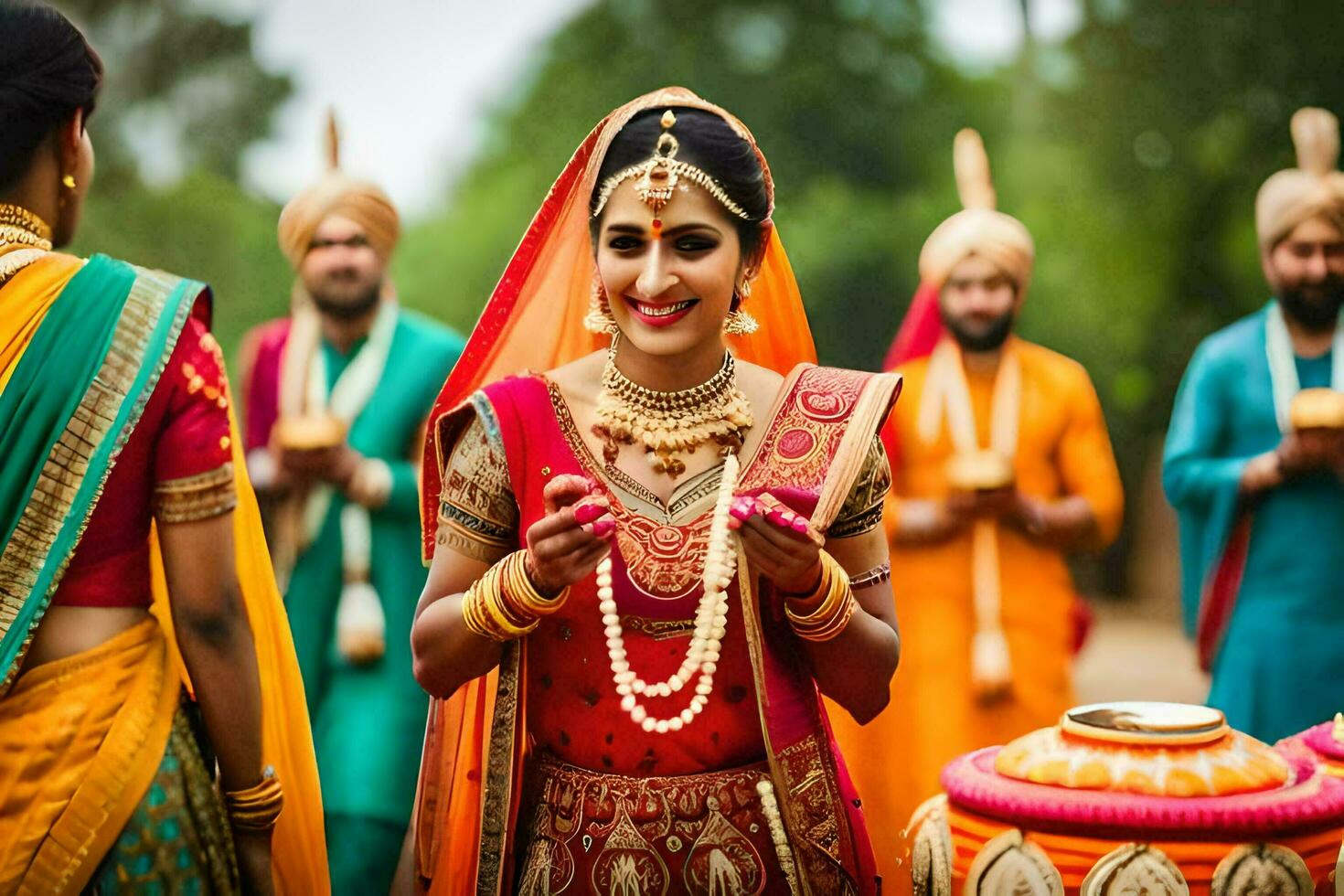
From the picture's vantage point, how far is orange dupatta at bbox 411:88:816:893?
303 centimetres

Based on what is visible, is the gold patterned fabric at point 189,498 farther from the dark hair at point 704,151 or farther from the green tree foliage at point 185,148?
the green tree foliage at point 185,148

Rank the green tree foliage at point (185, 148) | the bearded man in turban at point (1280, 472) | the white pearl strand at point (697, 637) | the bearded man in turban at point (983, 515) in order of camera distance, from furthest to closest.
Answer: the green tree foliage at point (185, 148) < the bearded man in turban at point (983, 515) < the bearded man in turban at point (1280, 472) < the white pearl strand at point (697, 637)

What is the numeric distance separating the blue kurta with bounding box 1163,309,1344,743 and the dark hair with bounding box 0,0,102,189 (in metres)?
4.10

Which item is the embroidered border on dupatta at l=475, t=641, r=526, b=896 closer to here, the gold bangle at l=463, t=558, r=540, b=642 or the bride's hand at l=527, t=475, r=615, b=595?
the gold bangle at l=463, t=558, r=540, b=642

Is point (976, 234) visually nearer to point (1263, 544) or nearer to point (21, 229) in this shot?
point (1263, 544)

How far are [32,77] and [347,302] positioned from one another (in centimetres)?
317

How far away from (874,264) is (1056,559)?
6.81 metres

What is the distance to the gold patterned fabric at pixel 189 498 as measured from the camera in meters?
2.78

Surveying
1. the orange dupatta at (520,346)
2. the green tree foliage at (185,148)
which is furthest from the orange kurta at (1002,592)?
the green tree foliage at (185,148)

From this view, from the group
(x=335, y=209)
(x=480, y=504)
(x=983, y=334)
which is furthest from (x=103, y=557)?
(x=983, y=334)

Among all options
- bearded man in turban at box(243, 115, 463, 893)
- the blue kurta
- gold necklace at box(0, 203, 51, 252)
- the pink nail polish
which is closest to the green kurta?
bearded man in turban at box(243, 115, 463, 893)

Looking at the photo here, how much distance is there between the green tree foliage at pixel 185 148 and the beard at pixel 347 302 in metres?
5.54

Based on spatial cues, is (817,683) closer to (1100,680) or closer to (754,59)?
(1100,680)

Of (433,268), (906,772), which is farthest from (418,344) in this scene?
(433,268)
